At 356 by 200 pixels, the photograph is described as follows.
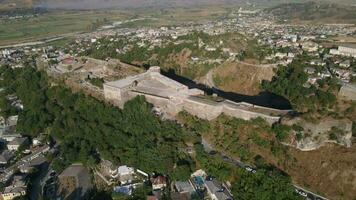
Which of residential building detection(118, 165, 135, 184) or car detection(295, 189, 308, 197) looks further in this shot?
residential building detection(118, 165, 135, 184)

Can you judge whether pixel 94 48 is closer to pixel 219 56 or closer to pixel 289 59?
pixel 219 56

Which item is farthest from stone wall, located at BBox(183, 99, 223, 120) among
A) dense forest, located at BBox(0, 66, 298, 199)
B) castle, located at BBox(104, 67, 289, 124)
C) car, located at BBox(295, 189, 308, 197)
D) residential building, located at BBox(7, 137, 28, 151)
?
residential building, located at BBox(7, 137, 28, 151)

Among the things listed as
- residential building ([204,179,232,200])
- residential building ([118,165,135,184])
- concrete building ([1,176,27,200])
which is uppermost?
residential building ([204,179,232,200])

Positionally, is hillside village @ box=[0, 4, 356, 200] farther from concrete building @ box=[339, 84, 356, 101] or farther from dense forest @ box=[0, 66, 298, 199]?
dense forest @ box=[0, 66, 298, 199]

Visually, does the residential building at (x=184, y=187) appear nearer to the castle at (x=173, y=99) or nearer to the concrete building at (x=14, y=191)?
the castle at (x=173, y=99)

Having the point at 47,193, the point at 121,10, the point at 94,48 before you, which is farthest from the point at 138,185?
the point at 121,10

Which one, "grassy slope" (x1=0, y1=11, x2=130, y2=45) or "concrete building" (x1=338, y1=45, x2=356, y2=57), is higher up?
"concrete building" (x1=338, y1=45, x2=356, y2=57)

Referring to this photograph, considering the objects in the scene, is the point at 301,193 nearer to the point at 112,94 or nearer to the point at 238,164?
the point at 238,164
